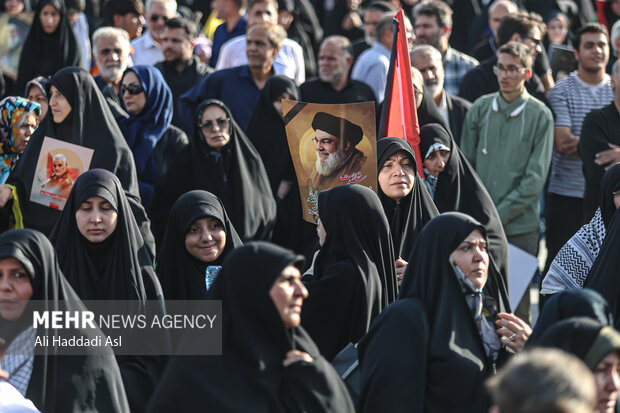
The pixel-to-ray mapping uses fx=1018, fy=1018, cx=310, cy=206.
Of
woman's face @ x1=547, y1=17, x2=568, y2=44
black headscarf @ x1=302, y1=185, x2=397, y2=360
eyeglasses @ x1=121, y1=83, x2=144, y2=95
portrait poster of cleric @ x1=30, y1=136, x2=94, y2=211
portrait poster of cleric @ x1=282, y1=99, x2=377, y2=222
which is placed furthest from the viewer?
woman's face @ x1=547, y1=17, x2=568, y2=44

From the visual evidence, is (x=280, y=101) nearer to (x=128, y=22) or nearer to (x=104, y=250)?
(x=104, y=250)

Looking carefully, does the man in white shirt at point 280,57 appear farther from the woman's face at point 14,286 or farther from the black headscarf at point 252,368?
the black headscarf at point 252,368

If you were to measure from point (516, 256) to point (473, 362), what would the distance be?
7.68 ft

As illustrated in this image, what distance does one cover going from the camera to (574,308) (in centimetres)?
378

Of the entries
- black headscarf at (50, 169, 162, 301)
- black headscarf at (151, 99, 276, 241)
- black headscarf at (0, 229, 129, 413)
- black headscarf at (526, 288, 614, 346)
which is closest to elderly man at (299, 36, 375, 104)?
black headscarf at (151, 99, 276, 241)

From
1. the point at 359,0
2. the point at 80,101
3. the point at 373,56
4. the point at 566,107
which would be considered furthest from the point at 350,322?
the point at 359,0

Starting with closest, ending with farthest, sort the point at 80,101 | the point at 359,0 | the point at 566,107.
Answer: the point at 80,101 < the point at 566,107 < the point at 359,0

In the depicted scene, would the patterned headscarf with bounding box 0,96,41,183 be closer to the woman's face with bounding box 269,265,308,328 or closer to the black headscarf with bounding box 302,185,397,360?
the black headscarf with bounding box 302,185,397,360

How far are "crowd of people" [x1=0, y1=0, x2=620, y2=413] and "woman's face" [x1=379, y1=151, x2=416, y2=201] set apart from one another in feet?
0.06

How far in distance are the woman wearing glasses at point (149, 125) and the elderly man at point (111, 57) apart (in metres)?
0.61

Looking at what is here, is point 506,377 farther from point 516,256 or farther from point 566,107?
point 566,107

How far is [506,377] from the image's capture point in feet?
8.44

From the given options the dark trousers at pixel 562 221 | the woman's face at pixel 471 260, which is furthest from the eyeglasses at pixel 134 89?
the woman's face at pixel 471 260

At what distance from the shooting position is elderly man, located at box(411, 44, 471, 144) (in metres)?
8.05
